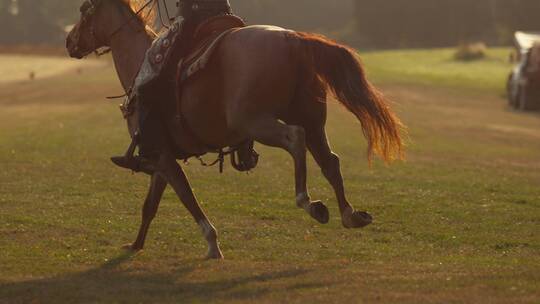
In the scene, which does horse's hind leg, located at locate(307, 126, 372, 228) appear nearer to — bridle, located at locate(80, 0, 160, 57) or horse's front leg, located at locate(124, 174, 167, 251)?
horse's front leg, located at locate(124, 174, 167, 251)

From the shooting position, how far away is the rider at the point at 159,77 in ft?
39.1

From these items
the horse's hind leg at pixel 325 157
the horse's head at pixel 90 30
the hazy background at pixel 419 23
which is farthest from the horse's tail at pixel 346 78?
the hazy background at pixel 419 23

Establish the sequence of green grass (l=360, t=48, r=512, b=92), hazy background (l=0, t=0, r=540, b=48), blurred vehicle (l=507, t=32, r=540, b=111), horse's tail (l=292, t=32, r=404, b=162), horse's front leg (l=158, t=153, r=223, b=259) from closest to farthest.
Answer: horse's tail (l=292, t=32, r=404, b=162) → horse's front leg (l=158, t=153, r=223, b=259) → blurred vehicle (l=507, t=32, r=540, b=111) → green grass (l=360, t=48, r=512, b=92) → hazy background (l=0, t=0, r=540, b=48)

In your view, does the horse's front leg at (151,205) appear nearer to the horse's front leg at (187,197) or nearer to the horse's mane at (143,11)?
Result: the horse's front leg at (187,197)

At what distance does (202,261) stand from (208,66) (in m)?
1.78

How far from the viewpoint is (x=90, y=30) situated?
13.6m

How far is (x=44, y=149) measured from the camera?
27406 millimetres

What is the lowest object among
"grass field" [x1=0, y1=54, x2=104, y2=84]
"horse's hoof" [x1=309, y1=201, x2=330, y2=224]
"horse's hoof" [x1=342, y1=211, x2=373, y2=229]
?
"grass field" [x1=0, y1=54, x2=104, y2=84]

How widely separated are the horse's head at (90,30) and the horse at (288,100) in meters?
2.20

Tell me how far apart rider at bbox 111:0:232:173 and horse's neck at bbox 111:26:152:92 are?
88 centimetres

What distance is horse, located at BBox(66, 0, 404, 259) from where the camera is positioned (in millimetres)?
10812

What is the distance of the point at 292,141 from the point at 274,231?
3764 mm

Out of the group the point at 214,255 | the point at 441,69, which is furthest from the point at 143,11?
the point at 441,69

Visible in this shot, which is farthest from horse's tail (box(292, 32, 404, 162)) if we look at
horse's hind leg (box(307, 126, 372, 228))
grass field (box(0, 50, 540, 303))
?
grass field (box(0, 50, 540, 303))
